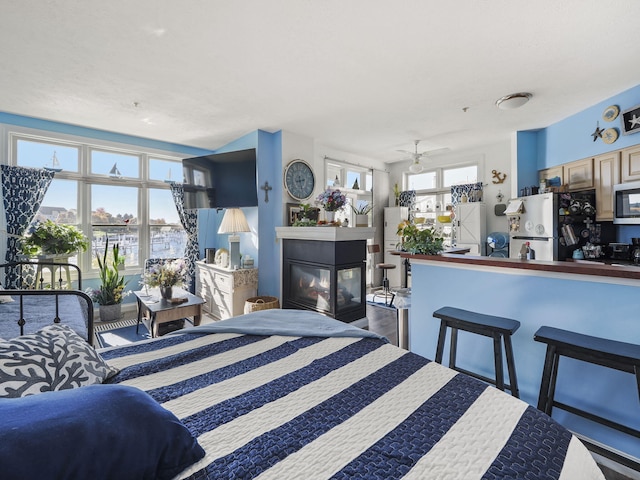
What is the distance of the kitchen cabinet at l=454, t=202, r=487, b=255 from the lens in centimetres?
500

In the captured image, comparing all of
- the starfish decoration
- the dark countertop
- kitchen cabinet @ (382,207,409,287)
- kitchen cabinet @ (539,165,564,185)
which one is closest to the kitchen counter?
the dark countertop

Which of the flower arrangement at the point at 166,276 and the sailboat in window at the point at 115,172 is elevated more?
the sailboat in window at the point at 115,172

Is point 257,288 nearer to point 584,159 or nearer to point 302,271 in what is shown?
point 302,271

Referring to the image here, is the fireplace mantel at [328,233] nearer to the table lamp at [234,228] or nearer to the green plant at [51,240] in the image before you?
the table lamp at [234,228]

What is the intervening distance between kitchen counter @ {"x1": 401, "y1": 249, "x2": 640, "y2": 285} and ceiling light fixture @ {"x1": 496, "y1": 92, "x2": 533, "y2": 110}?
198 cm

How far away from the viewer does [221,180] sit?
14.4ft

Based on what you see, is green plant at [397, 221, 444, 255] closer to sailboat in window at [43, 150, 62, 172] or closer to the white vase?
the white vase

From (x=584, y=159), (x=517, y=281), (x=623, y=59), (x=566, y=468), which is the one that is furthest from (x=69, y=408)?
(x=584, y=159)

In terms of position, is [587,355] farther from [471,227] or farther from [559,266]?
[471,227]

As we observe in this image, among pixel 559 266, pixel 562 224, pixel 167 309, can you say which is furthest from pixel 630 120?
pixel 167 309

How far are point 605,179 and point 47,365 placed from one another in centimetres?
494

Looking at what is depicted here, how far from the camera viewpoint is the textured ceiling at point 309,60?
6.37 feet

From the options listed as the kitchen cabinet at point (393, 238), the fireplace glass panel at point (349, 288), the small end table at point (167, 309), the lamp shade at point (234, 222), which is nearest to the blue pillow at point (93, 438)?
the small end table at point (167, 309)

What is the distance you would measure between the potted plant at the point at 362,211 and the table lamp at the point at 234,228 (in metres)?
1.99
